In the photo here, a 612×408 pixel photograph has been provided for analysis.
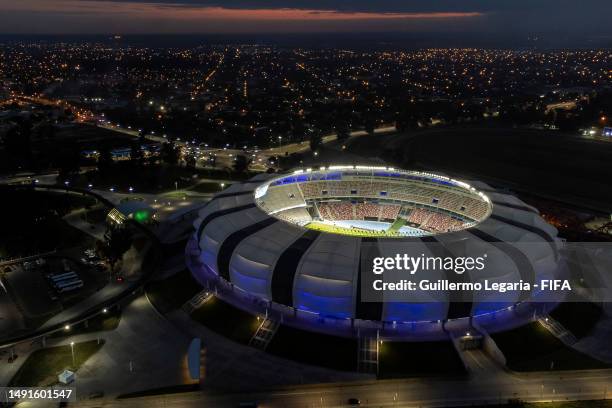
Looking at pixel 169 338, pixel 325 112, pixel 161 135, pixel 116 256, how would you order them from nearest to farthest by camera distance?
pixel 169 338 < pixel 116 256 < pixel 161 135 < pixel 325 112

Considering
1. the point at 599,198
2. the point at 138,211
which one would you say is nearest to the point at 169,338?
the point at 138,211

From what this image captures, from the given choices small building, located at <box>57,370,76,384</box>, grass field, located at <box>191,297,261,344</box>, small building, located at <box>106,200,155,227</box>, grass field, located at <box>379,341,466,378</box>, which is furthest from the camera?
small building, located at <box>106,200,155,227</box>

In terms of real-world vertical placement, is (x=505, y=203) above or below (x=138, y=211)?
above

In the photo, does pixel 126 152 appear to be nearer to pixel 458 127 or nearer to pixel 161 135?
pixel 161 135

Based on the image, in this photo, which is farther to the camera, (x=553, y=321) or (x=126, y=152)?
(x=126, y=152)

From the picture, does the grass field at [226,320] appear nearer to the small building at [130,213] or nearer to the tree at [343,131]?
the small building at [130,213]

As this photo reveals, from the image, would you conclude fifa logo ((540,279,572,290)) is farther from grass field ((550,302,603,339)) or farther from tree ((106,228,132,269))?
tree ((106,228,132,269))

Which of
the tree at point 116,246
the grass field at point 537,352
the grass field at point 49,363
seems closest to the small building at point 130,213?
the tree at point 116,246

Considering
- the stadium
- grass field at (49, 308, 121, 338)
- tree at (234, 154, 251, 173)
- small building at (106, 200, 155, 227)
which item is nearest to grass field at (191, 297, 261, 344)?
the stadium

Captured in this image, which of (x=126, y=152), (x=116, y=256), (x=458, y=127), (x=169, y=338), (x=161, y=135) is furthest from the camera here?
(x=458, y=127)
